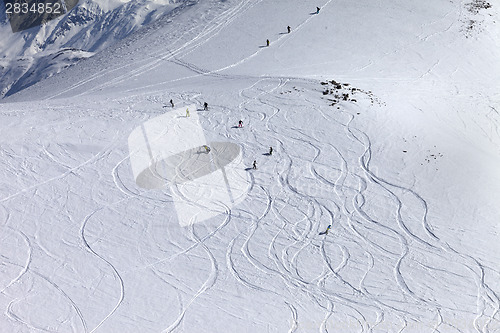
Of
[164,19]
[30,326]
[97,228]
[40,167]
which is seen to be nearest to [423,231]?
[97,228]

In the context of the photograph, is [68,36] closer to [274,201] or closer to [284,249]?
[274,201]

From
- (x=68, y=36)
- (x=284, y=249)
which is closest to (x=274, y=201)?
(x=284, y=249)

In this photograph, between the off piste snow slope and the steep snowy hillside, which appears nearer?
the off piste snow slope

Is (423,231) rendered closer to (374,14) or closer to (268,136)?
(268,136)

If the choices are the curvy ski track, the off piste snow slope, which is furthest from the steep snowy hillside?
the curvy ski track

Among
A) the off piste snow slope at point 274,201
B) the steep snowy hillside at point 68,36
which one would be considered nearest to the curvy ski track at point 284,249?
the off piste snow slope at point 274,201

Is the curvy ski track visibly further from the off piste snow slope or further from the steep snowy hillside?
the steep snowy hillside
